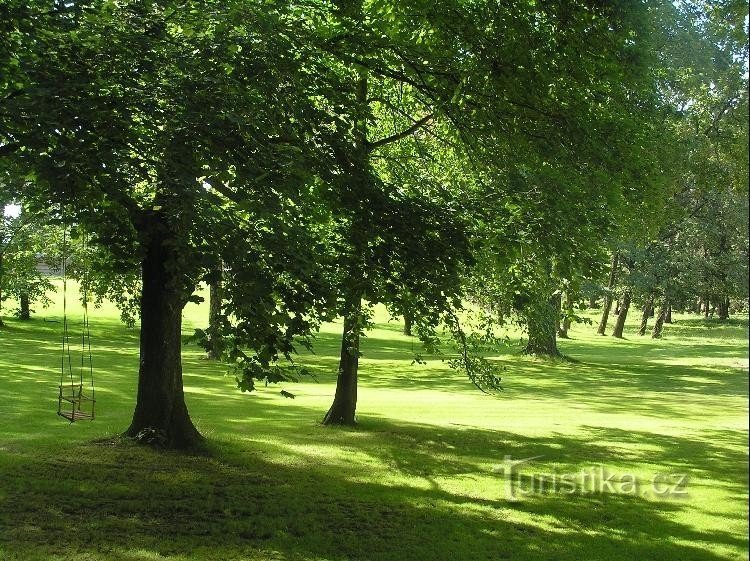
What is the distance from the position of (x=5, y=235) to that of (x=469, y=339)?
30.7 ft

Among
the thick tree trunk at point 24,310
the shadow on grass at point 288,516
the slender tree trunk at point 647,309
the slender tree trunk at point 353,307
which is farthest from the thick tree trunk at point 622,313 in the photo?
the shadow on grass at point 288,516

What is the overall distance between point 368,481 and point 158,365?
12.3 ft

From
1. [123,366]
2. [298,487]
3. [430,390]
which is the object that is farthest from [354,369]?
[123,366]

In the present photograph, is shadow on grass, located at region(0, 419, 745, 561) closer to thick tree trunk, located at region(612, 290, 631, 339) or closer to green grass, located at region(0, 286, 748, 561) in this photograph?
green grass, located at region(0, 286, 748, 561)

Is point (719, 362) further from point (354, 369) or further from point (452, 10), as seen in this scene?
point (452, 10)

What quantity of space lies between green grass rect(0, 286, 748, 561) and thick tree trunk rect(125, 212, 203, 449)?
1.60 ft

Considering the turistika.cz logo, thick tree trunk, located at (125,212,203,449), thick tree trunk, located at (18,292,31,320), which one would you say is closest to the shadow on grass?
the turistika.cz logo

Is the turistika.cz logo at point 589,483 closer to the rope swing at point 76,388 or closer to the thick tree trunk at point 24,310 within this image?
the rope swing at point 76,388

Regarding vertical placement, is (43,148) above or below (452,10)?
below

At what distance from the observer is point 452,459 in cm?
1478

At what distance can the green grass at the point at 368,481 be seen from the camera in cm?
940

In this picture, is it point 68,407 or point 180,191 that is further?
point 68,407

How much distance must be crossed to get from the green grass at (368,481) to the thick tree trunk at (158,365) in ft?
1.60

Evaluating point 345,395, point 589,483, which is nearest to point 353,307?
point 589,483
